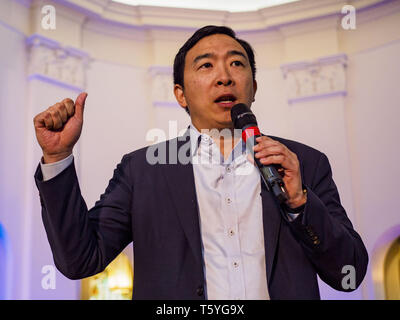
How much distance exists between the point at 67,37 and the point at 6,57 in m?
0.97

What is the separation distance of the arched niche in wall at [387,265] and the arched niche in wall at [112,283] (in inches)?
115

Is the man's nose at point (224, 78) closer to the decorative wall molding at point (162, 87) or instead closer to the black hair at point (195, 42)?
the black hair at point (195, 42)

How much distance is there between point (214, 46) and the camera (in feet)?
7.20

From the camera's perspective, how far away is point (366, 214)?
21.4ft

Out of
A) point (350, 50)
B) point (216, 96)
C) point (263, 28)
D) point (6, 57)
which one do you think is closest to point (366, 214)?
point (350, 50)

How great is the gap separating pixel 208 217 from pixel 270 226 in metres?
0.24

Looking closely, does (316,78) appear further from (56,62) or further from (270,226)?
(270,226)

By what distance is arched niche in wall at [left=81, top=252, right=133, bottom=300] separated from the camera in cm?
618

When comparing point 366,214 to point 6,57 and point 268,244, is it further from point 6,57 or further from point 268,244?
point 268,244

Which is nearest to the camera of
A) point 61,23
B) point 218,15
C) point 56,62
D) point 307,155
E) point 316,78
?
point 307,155

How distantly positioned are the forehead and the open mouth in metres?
0.24

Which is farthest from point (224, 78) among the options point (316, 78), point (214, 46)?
point (316, 78)

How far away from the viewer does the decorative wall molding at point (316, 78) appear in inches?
271
